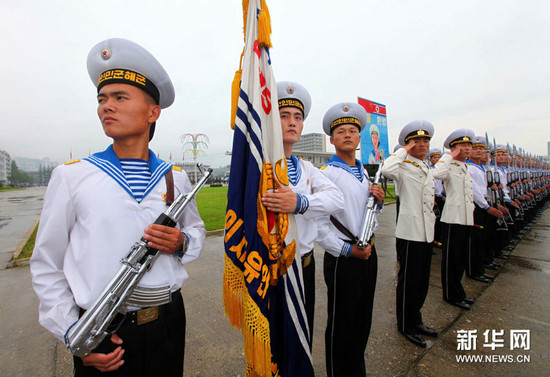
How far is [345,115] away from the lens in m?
2.42

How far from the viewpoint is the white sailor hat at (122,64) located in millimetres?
1392

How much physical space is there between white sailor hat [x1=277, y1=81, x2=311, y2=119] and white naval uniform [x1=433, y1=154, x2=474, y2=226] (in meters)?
3.10

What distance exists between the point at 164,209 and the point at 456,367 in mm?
2939

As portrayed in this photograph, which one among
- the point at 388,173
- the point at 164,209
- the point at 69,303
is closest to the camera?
the point at 69,303

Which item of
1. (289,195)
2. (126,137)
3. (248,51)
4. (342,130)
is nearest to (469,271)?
(342,130)

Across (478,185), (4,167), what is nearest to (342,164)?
(478,185)

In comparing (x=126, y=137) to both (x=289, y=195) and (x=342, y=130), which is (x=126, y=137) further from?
(x=342, y=130)

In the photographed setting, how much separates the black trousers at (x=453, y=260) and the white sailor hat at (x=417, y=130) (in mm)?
1620

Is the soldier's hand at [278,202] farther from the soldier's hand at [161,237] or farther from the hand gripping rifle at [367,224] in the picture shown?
the hand gripping rifle at [367,224]

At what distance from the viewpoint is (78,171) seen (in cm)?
129

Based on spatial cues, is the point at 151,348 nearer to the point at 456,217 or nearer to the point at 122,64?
the point at 122,64

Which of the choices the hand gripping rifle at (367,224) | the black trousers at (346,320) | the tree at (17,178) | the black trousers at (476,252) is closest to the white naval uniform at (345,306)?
the black trousers at (346,320)

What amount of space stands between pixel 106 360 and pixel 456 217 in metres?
4.37

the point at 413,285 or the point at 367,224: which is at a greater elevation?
the point at 367,224
